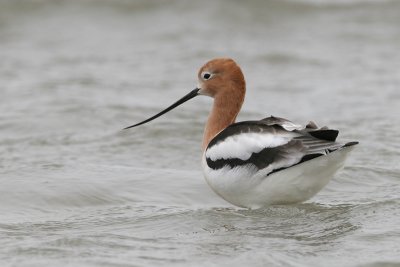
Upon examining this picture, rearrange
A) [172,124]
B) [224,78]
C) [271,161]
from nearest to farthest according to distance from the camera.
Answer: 1. [271,161]
2. [224,78]
3. [172,124]

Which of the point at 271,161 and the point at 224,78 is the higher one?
the point at 224,78

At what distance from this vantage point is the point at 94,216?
9.00 metres

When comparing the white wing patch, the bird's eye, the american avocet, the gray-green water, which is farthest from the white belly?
the bird's eye

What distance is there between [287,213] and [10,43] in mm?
11237

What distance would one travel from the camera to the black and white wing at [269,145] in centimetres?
798

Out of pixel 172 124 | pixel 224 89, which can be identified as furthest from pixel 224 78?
pixel 172 124

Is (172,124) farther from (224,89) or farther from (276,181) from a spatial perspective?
(276,181)

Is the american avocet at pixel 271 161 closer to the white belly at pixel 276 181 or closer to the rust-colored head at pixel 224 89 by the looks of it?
the white belly at pixel 276 181

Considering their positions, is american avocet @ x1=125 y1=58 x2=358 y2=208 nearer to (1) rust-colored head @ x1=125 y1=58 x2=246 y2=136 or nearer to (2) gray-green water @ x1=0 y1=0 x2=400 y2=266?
(2) gray-green water @ x1=0 y1=0 x2=400 y2=266

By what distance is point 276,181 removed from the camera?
27.1 feet

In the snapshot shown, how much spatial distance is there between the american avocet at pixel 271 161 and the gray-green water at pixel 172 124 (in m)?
0.29

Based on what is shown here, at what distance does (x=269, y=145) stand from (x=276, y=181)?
0.34 m

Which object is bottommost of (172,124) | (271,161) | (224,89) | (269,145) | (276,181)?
(276,181)

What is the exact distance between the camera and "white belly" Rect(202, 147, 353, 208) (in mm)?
8148
